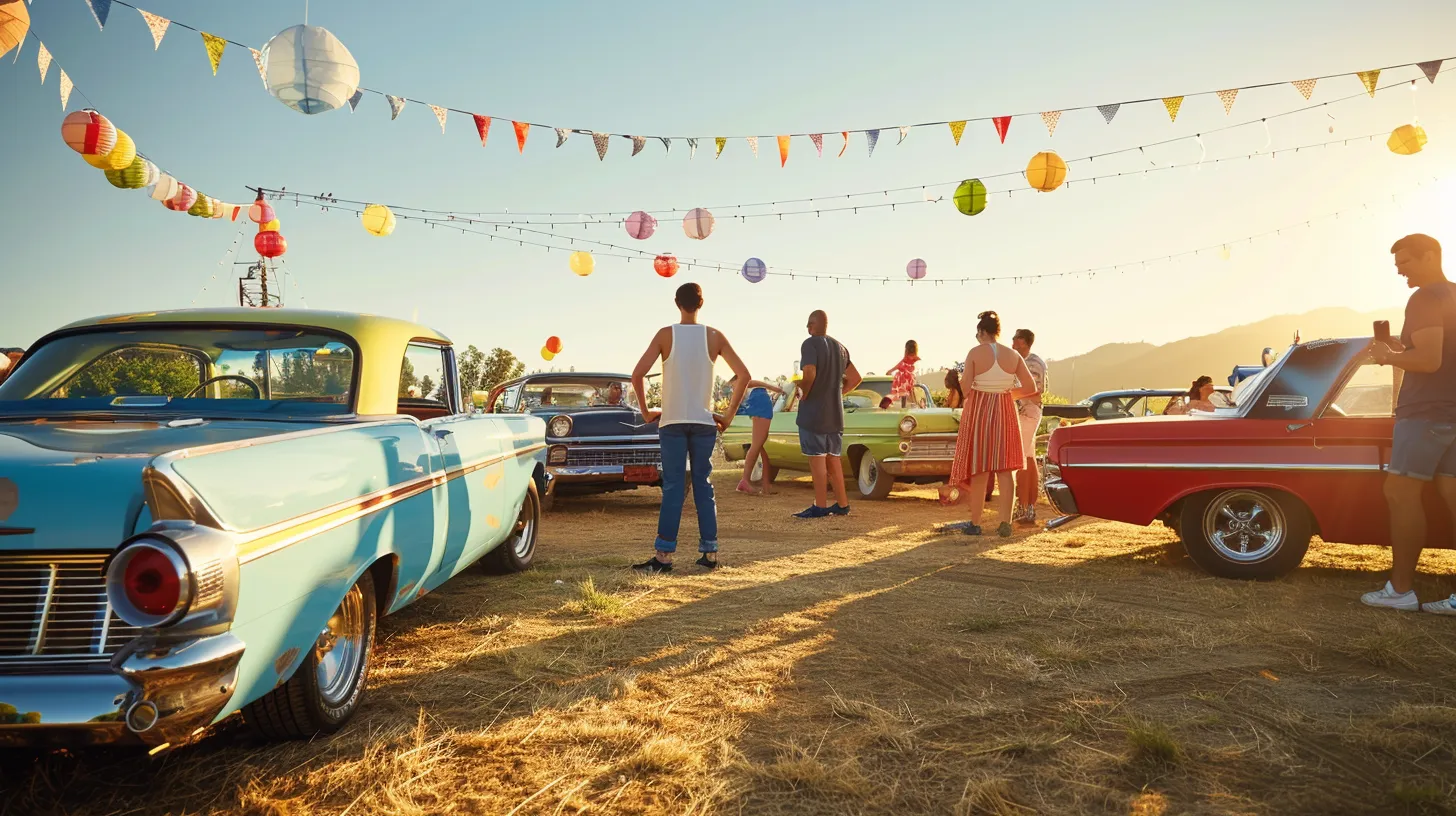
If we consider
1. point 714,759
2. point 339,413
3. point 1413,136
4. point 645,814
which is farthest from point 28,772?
point 1413,136

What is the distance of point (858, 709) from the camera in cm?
297

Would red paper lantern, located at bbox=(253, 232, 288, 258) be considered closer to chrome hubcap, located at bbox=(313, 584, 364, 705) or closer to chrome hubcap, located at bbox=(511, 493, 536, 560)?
chrome hubcap, located at bbox=(511, 493, 536, 560)

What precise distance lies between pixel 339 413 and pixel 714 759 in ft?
6.12

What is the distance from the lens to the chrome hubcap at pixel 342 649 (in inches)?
111

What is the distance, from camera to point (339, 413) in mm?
3309

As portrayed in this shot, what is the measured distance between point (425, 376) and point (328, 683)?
1.90 meters

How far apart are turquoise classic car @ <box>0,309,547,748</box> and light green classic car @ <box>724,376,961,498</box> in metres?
5.76

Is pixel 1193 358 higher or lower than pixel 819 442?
higher

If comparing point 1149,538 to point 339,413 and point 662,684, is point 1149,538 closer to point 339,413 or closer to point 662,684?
point 662,684

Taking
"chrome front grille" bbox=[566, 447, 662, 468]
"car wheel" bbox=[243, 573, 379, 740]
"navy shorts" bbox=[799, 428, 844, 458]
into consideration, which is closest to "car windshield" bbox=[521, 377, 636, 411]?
"chrome front grille" bbox=[566, 447, 662, 468]

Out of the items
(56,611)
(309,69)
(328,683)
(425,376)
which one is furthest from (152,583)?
(309,69)

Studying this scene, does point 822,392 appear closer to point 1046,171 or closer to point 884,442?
point 884,442

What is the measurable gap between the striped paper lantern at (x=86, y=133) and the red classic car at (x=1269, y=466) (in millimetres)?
8680

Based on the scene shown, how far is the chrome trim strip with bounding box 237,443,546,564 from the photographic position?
2174 millimetres
